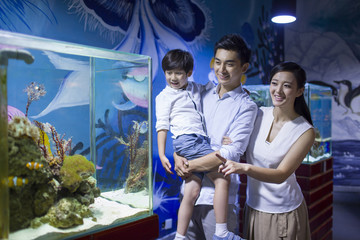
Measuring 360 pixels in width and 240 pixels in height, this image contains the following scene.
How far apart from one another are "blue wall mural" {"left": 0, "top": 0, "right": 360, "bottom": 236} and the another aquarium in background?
0.73 m

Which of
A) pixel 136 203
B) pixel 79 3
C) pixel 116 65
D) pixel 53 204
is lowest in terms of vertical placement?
pixel 136 203

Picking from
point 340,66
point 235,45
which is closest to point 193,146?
point 235,45

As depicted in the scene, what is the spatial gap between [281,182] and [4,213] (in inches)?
55.3

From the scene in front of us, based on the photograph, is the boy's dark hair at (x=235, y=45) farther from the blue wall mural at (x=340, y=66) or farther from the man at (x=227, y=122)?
the blue wall mural at (x=340, y=66)

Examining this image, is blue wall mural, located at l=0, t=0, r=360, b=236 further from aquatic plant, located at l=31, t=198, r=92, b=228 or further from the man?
aquatic plant, located at l=31, t=198, r=92, b=228

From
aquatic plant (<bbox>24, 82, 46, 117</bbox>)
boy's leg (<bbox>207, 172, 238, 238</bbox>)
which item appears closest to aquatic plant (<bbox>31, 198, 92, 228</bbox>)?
aquatic plant (<bbox>24, 82, 46, 117</bbox>)

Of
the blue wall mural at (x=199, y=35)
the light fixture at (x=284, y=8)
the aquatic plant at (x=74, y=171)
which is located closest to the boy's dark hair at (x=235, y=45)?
the blue wall mural at (x=199, y=35)

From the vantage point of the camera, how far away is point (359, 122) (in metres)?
A: 5.69

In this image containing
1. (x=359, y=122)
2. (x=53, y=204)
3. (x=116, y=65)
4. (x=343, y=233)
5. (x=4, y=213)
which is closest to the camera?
(x=4, y=213)

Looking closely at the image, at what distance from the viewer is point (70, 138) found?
5.73 ft

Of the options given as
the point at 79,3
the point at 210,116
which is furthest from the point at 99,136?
the point at 79,3

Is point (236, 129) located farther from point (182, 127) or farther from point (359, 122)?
point (359, 122)

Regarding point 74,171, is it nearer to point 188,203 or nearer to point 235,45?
point 188,203

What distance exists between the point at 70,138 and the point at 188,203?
785 millimetres
